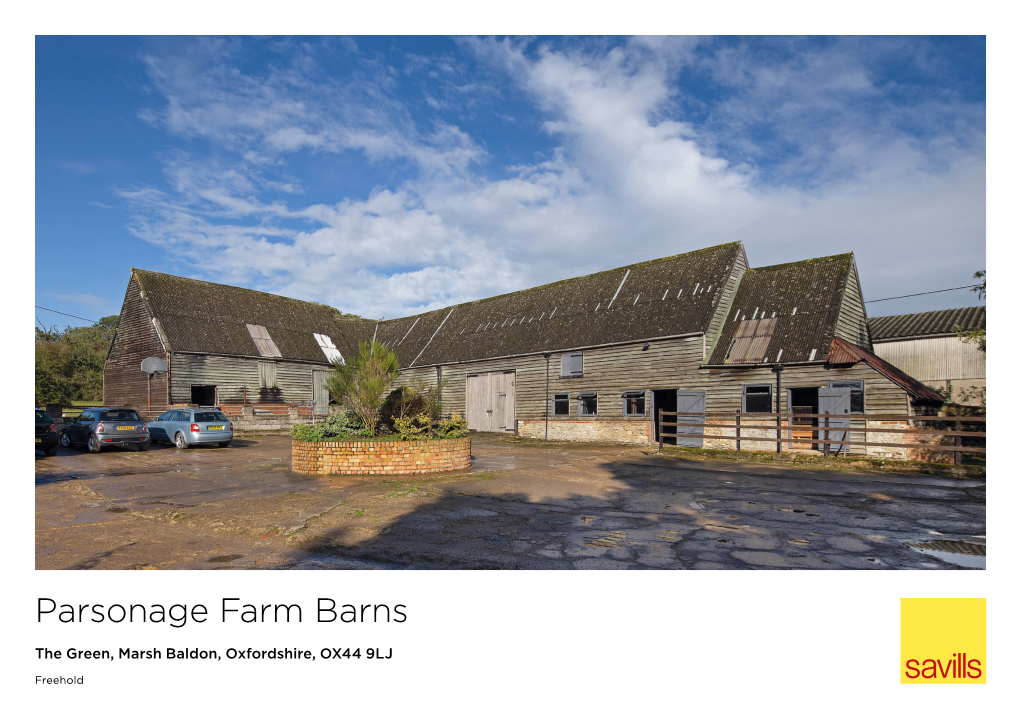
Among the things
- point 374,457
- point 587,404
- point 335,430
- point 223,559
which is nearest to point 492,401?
point 587,404

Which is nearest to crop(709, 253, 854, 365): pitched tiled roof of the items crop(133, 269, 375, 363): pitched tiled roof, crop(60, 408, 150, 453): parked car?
crop(60, 408, 150, 453): parked car

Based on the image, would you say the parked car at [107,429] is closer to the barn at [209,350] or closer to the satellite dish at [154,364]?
the satellite dish at [154,364]

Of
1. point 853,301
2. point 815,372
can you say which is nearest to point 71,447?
point 815,372

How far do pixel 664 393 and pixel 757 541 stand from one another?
740 inches

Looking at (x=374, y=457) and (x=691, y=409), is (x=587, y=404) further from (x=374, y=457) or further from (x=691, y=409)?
(x=374, y=457)

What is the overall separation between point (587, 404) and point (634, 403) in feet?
8.52

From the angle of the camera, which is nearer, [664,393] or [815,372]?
[815,372]

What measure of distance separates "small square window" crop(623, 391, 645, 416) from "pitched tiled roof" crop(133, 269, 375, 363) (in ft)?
68.9

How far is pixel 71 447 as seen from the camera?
2047 cm

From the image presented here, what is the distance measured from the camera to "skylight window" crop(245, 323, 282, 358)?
3331cm

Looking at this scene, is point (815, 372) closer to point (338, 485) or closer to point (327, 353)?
point (338, 485)

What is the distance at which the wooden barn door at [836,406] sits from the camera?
A: 1853 cm

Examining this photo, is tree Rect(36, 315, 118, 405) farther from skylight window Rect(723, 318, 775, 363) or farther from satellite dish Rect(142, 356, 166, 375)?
skylight window Rect(723, 318, 775, 363)

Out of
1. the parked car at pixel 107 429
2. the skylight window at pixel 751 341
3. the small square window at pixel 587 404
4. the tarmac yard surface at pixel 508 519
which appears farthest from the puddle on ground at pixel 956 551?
the parked car at pixel 107 429
